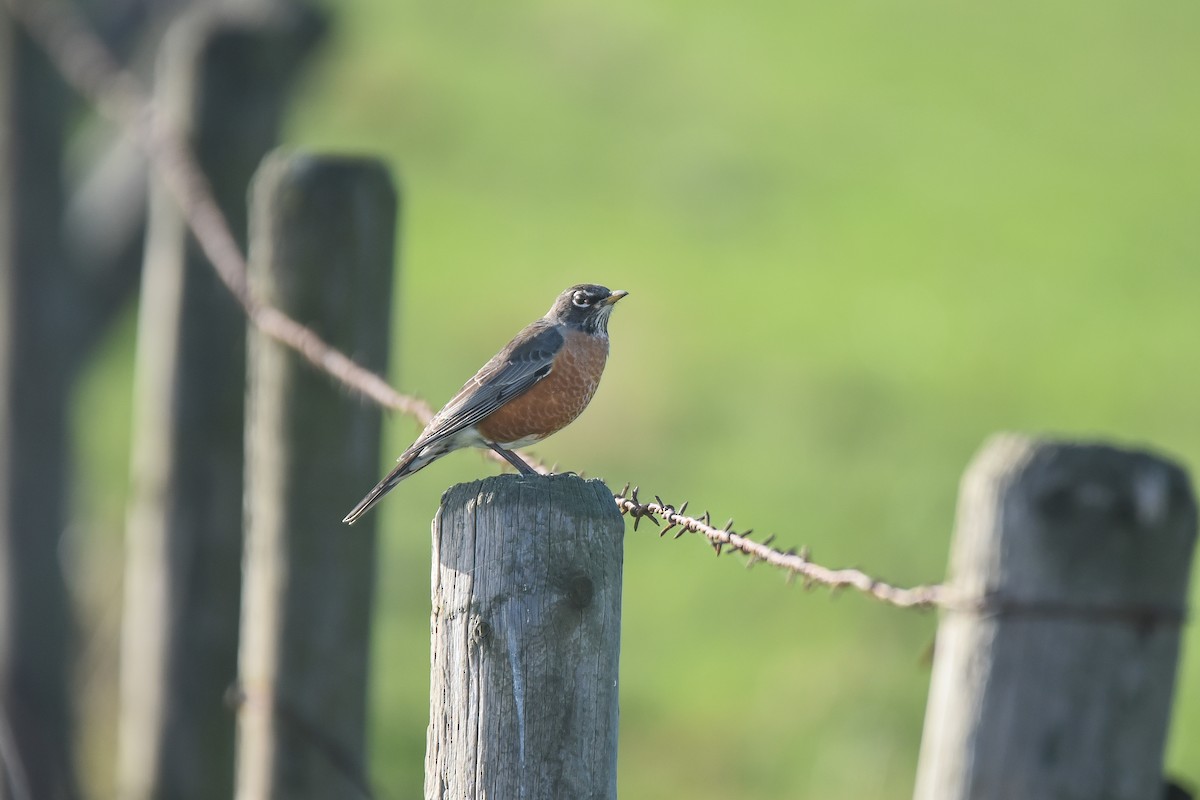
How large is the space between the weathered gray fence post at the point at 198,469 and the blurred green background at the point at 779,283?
100 cm

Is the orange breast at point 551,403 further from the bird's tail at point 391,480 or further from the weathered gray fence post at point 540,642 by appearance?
the weathered gray fence post at point 540,642

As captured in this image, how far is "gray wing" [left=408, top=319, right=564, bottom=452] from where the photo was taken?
13.6 ft

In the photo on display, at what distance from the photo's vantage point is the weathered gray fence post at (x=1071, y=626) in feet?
8.36

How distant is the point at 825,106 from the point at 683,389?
8700 millimetres

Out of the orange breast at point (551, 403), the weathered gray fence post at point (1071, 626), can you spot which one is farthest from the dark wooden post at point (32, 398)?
the weathered gray fence post at point (1071, 626)

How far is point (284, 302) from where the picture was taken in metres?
4.25

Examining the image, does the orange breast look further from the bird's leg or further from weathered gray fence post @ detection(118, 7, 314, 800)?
weathered gray fence post @ detection(118, 7, 314, 800)

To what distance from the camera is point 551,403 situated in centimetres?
442

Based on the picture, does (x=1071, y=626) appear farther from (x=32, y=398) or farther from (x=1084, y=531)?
(x=32, y=398)

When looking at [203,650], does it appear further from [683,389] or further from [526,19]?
[526,19]

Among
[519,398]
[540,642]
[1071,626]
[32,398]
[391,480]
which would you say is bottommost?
[540,642]

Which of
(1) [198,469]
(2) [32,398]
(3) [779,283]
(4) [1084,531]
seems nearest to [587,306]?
(1) [198,469]

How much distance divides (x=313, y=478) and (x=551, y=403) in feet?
2.23

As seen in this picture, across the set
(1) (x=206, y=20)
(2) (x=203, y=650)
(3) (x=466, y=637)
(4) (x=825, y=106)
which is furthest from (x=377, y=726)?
(4) (x=825, y=106)
